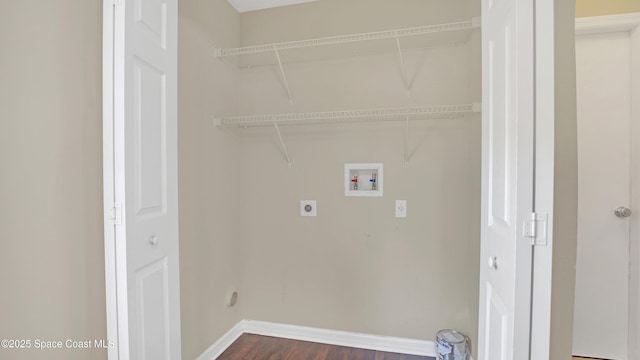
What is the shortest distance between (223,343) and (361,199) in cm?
145

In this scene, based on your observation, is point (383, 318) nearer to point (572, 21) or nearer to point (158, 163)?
point (158, 163)

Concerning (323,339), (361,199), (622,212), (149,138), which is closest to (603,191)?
(622,212)

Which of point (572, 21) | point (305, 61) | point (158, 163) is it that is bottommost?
point (158, 163)

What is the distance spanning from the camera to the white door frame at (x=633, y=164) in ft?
4.64

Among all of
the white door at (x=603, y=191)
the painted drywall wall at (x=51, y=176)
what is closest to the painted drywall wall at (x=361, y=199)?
the white door at (x=603, y=191)

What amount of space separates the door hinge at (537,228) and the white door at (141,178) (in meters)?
1.34

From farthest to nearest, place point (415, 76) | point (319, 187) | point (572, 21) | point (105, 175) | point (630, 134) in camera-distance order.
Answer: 1. point (319, 187)
2. point (415, 76)
3. point (630, 134)
4. point (105, 175)
5. point (572, 21)

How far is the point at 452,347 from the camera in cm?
174

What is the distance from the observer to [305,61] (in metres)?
2.15

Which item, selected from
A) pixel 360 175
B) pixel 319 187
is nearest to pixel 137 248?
pixel 319 187

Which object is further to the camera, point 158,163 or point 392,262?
point 392,262

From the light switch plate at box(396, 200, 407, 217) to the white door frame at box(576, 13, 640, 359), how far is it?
1.18 m

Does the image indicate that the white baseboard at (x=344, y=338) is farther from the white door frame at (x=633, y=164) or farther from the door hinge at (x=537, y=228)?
the door hinge at (x=537, y=228)

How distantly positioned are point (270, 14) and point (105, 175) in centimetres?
180
